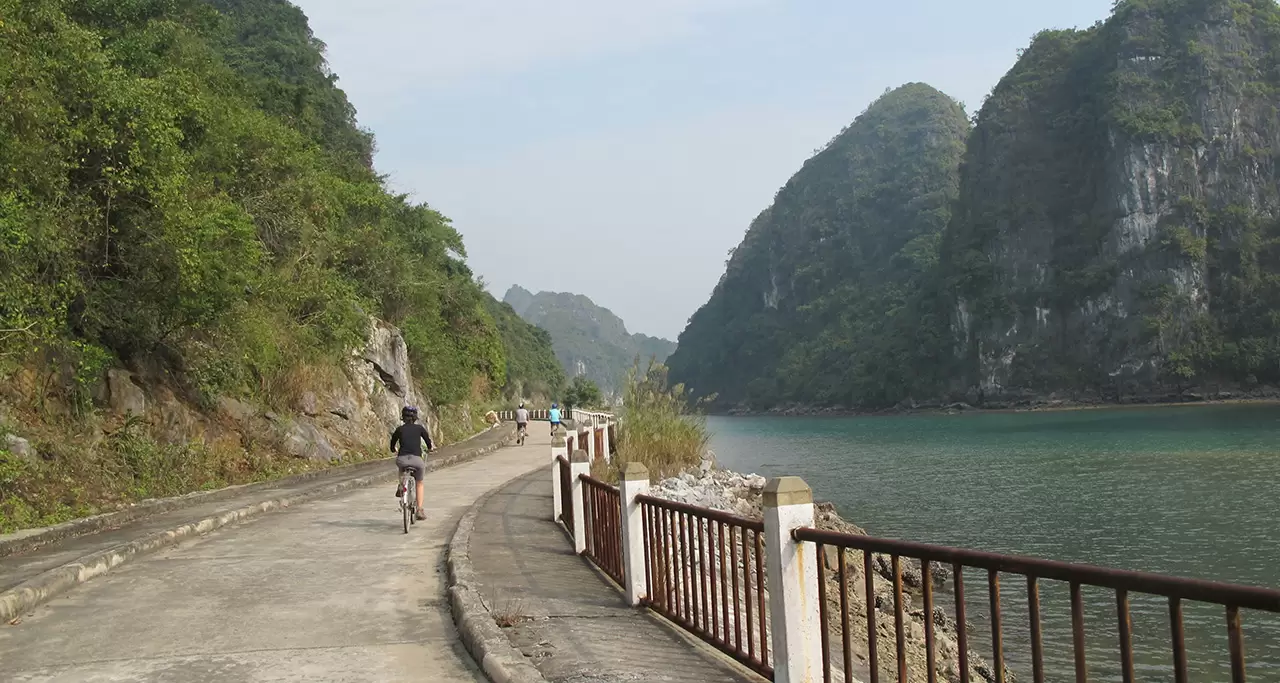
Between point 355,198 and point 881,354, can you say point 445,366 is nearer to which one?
point 355,198

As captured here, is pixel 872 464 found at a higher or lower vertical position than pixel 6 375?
lower

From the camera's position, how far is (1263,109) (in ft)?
308

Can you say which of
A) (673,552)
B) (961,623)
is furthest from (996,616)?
(673,552)

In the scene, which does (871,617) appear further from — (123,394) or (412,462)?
(123,394)

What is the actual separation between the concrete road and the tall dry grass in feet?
19.2

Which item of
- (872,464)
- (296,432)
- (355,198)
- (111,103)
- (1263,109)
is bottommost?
(872,464)

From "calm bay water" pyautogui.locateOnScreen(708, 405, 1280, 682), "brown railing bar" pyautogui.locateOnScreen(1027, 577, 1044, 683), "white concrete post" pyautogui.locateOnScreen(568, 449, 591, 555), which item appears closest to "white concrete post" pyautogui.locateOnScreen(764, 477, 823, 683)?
"brown railing bar" pyautogui.locateOnScreen(1027, 577, 1044, 683)

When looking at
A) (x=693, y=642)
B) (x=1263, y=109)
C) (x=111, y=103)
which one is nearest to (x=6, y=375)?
(x=111, y=103)

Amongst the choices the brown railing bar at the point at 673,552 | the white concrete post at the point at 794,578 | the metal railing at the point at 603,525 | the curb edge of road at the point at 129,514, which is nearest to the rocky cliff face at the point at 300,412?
the curb edge of road at the point at 129,514

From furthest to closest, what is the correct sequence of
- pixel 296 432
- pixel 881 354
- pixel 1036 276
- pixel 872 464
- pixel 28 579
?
pixel 881 354 < pixel 1036 276 < pixel 872 464 < pixel 296 432 < pixel 28 579

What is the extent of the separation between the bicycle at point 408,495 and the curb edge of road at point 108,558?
2494 mm

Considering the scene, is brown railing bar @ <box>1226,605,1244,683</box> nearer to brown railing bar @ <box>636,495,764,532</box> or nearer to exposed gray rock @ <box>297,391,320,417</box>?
brown railing bar @ <box>636,495,764,532</box>

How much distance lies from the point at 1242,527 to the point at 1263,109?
90509mm

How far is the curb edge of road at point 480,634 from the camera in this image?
5.53 m
